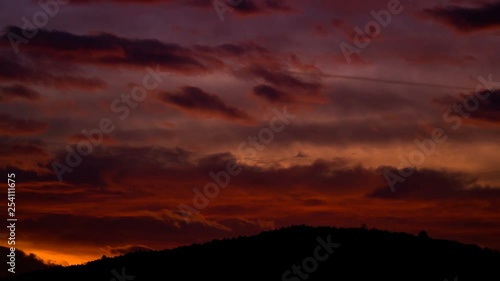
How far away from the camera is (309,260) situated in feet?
144

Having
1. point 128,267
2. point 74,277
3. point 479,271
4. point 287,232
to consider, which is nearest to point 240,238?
point 287,232

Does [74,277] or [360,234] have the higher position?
[360,234]

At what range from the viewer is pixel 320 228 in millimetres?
49281

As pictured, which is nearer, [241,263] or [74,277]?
[241,263]

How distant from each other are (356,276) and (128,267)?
14.8 meters

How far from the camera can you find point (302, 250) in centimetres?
4572

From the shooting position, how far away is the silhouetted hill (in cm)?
4200

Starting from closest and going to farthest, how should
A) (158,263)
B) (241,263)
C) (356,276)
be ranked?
(356,276), (241,263), (158,263)

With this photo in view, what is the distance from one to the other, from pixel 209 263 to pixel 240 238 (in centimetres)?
477

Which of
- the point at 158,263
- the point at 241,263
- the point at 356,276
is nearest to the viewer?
the point at 356,276

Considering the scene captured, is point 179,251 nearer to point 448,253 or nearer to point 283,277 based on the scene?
point 283,277

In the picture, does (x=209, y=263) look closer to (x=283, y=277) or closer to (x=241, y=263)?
(x=241, y=263)

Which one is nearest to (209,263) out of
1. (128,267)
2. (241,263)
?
(241,263)

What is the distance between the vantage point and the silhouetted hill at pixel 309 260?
42.0 metres
